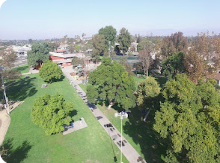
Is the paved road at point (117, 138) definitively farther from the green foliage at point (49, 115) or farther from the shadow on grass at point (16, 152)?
the shadow on grass at point (16, 152)

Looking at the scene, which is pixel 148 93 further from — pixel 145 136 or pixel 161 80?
pixel 161 80

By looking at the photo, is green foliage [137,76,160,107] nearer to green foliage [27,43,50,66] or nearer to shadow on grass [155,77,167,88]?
shadow on grass [155,77,167,88]

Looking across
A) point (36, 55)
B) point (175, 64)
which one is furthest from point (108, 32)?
point (175, 64)

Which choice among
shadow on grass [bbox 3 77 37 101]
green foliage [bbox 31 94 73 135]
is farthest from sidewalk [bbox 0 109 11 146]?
shadow on grass [bbox 3 77 37 101]

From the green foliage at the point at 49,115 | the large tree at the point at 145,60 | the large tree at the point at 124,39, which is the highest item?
the large tree at the point at 124,39

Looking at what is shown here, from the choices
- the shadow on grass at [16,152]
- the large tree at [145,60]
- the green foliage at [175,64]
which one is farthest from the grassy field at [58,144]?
the large tree at [145,60]

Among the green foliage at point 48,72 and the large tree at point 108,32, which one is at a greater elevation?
the large tree at point 108,32
